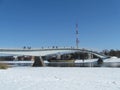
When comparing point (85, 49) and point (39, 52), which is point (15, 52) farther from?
point (85, 49)

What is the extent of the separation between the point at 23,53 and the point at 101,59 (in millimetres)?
33438

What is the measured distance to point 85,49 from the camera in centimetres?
10938

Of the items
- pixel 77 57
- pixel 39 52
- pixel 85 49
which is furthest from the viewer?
pixel 77 57

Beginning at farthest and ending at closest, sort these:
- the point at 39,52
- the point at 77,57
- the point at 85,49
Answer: the point at 77,57 → the point at 85,49 → the point at 39,52

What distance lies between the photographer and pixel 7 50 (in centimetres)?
9769
